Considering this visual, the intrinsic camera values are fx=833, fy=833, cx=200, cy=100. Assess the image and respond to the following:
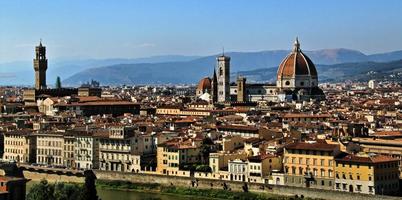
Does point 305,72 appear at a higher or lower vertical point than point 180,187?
higher

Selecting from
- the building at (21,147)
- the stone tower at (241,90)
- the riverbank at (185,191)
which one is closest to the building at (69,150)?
the building at (21,147)

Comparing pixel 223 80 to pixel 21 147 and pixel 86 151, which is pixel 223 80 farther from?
pixel 86 151

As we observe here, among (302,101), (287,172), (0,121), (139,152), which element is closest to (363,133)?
(287,172)

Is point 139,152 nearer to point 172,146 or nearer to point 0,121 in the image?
point 172,146

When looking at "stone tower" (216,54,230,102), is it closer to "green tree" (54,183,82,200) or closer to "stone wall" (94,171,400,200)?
"stone wall" (94,171,400,200)

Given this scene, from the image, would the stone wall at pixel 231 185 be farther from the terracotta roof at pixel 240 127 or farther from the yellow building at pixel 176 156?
the terracotta roof at pixel 240 127

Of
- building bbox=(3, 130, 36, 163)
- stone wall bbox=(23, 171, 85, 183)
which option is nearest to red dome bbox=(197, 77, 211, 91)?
building bbox=(3, 130, 36, 163)

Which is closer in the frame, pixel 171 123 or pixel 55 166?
pixel 55 166
